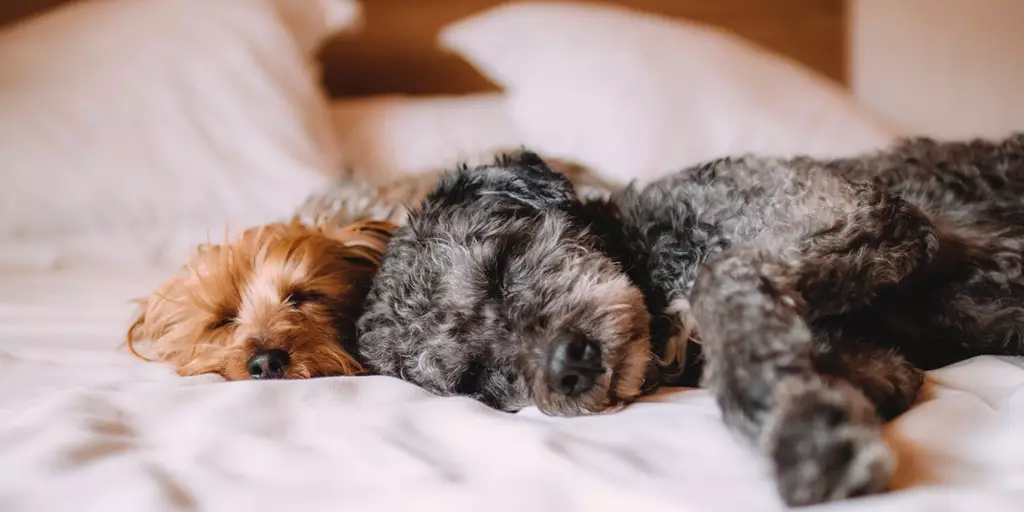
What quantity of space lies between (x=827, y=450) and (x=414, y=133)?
7.65 ft

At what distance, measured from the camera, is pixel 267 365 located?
1.80 m

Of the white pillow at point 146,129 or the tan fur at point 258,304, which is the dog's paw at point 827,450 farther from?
the white pillow at point 146,129

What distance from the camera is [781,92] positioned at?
303 cm

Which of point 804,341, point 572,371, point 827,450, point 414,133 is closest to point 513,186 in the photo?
point 572,371

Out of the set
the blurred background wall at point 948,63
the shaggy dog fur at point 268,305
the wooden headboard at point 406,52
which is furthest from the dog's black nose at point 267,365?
the blurred background wall at point 948,63

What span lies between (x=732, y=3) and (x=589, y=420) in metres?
3.32

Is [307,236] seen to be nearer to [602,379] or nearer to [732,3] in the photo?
[602,379]

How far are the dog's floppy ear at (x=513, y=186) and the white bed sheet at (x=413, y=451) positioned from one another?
0.50m

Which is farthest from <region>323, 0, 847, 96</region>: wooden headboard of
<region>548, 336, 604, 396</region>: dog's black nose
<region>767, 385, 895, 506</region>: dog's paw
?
<region>767, 385, 895, 506</region>: dog's paw

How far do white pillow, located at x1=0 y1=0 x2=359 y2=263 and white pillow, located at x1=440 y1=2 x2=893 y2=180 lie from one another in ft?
2.77

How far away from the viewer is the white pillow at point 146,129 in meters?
2.61

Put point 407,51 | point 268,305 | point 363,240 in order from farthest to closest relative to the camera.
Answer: point 407,51 < point 363,240 < point 268,305

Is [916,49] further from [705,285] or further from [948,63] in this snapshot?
[705,285]

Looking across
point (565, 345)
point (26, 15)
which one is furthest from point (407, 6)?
point (565, 345)
